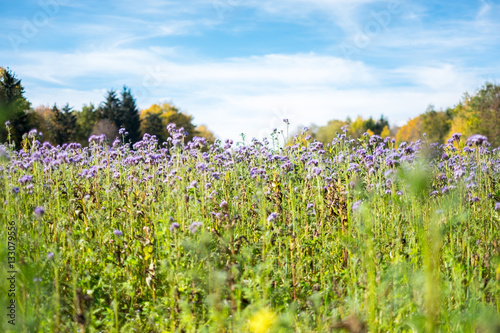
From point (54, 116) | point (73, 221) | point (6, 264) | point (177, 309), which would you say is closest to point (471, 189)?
point (177, 309)

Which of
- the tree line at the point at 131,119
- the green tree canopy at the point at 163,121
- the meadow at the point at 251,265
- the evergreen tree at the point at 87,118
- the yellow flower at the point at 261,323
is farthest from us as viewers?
the green tree canopy at the point at 163,121

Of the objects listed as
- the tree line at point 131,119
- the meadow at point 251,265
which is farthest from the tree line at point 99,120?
the meadow at point 251,265

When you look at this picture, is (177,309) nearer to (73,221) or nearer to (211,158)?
(73,221)

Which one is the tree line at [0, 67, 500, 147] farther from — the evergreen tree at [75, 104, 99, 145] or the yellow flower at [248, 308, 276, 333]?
the yellow flower at [248, 308, 276, 333]

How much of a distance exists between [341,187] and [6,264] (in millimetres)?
3790

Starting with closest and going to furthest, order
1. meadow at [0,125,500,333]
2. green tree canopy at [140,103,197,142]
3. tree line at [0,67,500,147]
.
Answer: meadow at [0,125,500,333]
tree line at [0,67,500,147]
green tree canopy at [140,103,197,142]

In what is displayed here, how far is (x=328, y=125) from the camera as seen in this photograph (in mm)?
88125

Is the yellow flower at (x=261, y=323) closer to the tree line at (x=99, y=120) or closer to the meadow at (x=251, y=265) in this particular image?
the meadow at (x=251, y=265)

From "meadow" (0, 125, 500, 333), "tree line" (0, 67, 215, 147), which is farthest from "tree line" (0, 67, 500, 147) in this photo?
"meadow" (0, 125, 500, 333)

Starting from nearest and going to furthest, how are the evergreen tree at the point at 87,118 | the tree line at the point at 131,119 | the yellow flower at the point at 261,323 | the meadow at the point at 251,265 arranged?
1. the yellow flower at the point at 261,323
2. the meadow at the point at 251,265
3. the tree line at the point at 131,119
4. the evergreen tree at the point at 87,118

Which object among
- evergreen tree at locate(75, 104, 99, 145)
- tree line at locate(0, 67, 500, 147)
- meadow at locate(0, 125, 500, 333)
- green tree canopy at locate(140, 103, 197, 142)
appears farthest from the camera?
green tree canopy at locate(140, 103, 197, 142)

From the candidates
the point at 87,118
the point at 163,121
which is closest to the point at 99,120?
the point at 87,118

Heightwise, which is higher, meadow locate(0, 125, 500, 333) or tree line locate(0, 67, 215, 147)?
tree line locate(0, 67, 215, 147)

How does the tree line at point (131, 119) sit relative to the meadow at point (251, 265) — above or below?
above
